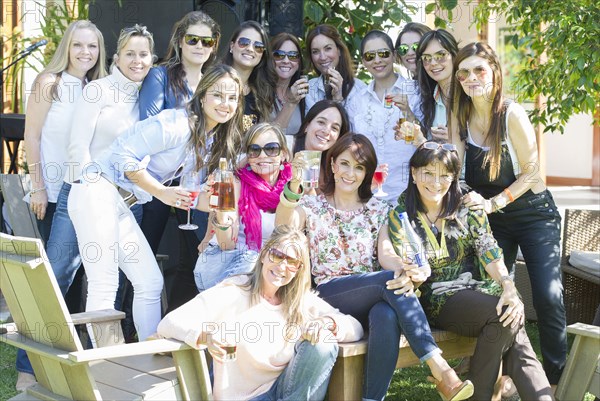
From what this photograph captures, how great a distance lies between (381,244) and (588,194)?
9727mm

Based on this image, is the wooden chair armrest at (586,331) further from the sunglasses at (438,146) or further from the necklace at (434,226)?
the sunglasses at (438,146)

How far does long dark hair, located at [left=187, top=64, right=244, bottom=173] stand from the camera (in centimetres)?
418

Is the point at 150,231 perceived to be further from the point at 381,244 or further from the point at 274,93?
the point at 381,244

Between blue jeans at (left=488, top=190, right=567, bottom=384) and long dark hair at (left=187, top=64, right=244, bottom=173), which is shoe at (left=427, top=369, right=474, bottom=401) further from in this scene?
long dark hair at (left=187, top=64, right=244, bottom=173)

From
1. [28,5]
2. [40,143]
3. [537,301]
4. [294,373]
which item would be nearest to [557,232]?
[537,301]

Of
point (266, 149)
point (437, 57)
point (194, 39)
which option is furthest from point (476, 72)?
point (194, 39)

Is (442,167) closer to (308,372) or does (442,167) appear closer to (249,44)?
(308,372)

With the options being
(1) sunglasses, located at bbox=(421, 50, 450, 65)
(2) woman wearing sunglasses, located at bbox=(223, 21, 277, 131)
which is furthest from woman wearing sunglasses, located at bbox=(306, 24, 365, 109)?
(1) sunglasses, located at bbox=(421, 50, 450, 65)

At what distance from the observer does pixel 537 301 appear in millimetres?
4230

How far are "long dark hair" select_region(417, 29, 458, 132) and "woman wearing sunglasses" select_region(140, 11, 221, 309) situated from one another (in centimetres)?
107

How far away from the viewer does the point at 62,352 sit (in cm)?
325

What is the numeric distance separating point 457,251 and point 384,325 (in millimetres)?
540

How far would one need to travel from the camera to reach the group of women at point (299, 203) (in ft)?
12.0

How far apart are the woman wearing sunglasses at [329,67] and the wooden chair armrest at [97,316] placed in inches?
69.6
